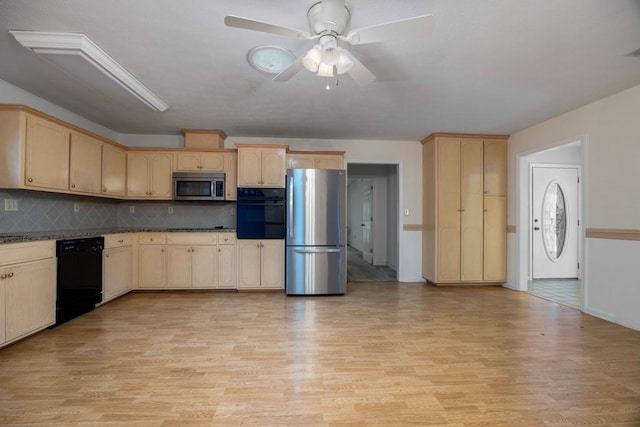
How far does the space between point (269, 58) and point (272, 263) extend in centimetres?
265

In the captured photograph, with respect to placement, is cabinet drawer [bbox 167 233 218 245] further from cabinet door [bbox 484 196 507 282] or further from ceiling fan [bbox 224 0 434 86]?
cabinet door [bbox 484 196 507 282]

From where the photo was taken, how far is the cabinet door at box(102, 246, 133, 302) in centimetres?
334

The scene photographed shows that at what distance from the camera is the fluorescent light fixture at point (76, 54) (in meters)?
1.99

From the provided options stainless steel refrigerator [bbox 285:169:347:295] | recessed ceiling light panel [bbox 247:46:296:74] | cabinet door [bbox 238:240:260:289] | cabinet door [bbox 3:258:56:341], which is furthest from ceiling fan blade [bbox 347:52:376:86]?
cabinet door [bbox 3:258:56:341]

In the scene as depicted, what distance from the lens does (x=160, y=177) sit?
4062 millimetres

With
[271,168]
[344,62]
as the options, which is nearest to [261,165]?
[271,168]

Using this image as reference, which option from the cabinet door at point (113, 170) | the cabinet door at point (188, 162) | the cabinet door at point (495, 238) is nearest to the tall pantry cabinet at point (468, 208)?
the cabinet door at point (495, 238)

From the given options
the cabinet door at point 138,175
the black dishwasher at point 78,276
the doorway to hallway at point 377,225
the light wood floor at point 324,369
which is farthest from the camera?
the doorway to hallway at point 377,225

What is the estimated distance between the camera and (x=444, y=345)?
7.68 feet

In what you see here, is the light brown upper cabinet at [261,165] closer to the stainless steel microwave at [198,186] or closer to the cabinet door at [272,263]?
the stainless steel microwave at [198,186]

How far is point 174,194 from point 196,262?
42.0 inches

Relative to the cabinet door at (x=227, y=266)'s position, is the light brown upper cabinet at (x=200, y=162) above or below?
above

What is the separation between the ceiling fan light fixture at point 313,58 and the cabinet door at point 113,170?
3193 mm

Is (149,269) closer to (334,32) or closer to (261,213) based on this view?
(261,213)
